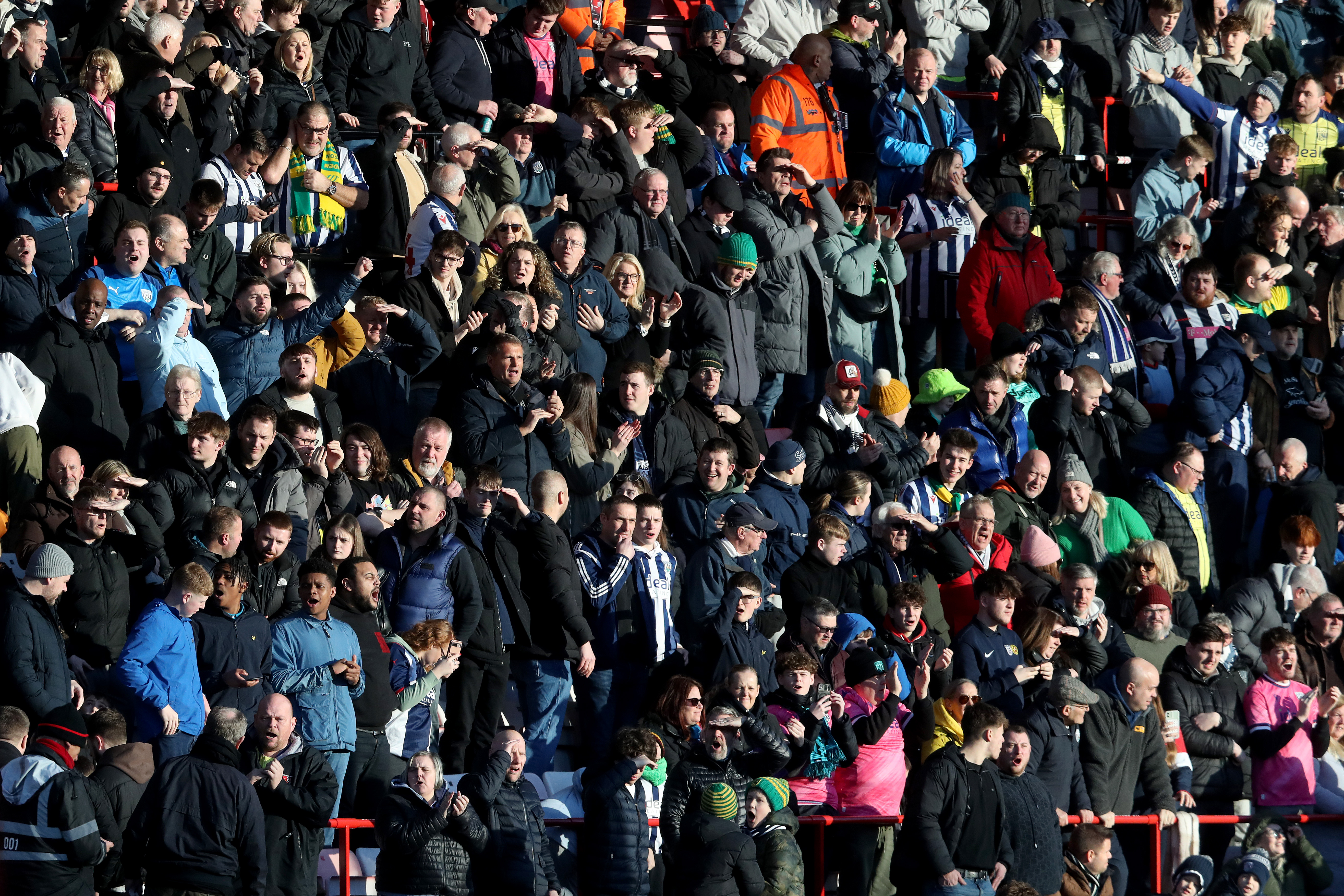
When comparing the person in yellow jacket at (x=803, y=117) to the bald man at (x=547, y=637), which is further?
the person in yellow jacket at (x=803, y=117)

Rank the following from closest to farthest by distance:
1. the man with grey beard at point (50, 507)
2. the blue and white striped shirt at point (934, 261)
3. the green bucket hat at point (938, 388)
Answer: the man with grey beard at point (50, 507) < the green bucket hat at point (938, 388) < the blue and white striped shirt at point (934, 261)

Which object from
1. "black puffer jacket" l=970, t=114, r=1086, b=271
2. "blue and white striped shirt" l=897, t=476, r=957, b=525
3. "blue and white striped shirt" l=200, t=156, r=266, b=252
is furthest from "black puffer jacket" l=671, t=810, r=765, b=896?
"black puffer jacket" l=970, t=114, r=1086, b=271

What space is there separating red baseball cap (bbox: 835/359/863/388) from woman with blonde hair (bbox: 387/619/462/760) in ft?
11.5

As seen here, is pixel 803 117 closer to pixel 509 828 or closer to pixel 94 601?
pixel 94 601

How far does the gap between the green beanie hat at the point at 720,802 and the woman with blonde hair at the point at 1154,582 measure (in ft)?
12.8

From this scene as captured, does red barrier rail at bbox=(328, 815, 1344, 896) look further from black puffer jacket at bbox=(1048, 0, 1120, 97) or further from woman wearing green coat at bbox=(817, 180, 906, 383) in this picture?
black puffer jacket at bbox=(1048, 0, 1120, 97)

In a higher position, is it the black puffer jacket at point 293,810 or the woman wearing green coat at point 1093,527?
the woman wearing green coat at point 1093,527

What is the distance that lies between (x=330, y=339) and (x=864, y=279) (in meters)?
3.82

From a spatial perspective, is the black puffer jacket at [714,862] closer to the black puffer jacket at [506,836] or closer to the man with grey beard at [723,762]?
the man with grey beard at [723,762]

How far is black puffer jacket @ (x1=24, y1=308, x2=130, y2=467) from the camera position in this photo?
470 inches

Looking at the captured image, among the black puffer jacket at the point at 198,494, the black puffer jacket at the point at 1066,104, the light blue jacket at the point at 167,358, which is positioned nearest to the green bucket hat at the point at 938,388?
the black puffer jacket at the point at 1066,104

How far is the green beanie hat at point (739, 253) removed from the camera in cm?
1441

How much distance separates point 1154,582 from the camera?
1373cm

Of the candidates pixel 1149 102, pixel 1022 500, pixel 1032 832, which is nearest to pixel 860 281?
pixel 1022 500
